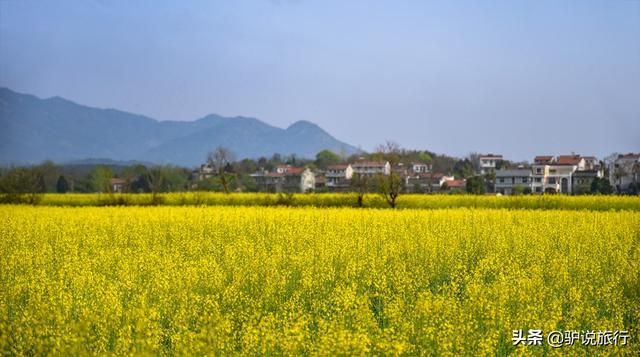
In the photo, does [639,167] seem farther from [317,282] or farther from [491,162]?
[317,282]

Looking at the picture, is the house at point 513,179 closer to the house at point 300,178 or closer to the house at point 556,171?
the house at point 556,171

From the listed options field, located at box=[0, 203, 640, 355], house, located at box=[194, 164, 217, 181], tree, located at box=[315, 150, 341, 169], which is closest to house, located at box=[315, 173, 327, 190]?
tree, located at box=[315, 150, 341, 169]

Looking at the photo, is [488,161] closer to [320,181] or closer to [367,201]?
[320,181]

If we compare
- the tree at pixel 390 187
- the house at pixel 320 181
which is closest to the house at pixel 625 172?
the tree at pixel 390 187

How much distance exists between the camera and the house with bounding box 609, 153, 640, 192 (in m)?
74.9

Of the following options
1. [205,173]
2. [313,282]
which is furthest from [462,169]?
[313,282]

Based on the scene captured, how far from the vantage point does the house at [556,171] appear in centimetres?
9400

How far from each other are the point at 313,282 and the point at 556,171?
93904 millimetres

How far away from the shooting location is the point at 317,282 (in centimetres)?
1173

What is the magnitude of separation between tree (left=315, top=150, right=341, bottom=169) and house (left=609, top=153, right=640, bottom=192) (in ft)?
174

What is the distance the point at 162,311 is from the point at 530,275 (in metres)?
6.60

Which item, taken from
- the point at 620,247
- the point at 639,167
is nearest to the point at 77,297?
the point at 620,247

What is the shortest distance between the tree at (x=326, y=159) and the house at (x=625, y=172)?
5291cm

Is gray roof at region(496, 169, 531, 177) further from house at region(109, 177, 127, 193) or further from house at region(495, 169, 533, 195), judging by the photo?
house at region(109, 177, 127, 193)
